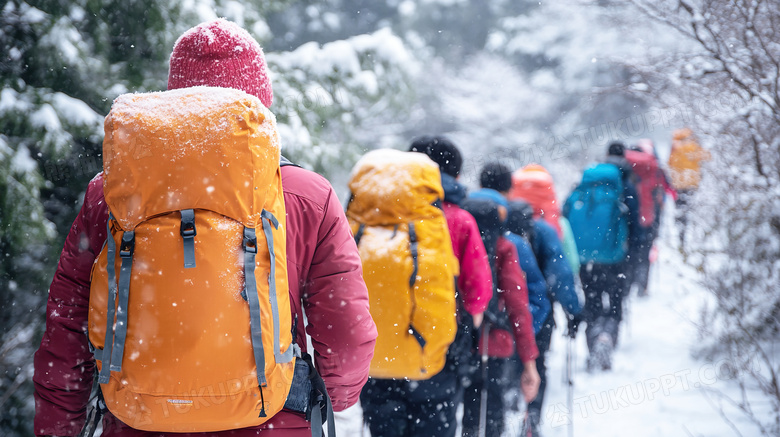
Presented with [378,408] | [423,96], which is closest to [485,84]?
[423,96]

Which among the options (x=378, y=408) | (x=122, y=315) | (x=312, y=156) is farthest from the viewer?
(x=312, y=156)

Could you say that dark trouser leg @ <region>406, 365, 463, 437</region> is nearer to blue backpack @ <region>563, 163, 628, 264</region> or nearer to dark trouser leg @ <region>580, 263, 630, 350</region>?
blue backpack @ <region>563, 163, 628, 264</region>

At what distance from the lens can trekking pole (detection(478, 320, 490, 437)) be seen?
3.43 metres

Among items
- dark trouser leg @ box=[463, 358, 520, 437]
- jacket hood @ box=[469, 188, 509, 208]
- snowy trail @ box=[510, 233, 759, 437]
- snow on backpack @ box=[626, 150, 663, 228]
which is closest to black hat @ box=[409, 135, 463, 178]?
jacket hood @ box=[469, 188, 509, 208]

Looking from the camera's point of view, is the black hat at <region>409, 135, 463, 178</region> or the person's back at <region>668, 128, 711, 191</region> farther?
the person's back at <region>668, 128, 711, 191</region>

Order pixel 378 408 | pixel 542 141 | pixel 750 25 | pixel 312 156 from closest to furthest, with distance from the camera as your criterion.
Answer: pixel 378 408 < pixel 750 25 < pixel 312 156 < pixel 542 141

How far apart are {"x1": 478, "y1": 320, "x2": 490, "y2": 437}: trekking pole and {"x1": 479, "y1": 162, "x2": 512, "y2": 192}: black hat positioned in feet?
3.33

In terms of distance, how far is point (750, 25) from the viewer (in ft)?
10.9

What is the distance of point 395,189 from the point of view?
2506mm

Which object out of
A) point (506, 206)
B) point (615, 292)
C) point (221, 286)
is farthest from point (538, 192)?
point (221, 286)

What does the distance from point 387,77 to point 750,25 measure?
9.74ft

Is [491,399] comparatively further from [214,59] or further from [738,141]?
[214,59]

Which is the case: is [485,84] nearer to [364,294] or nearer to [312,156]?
[312,156]

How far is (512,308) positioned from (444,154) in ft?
3.60
